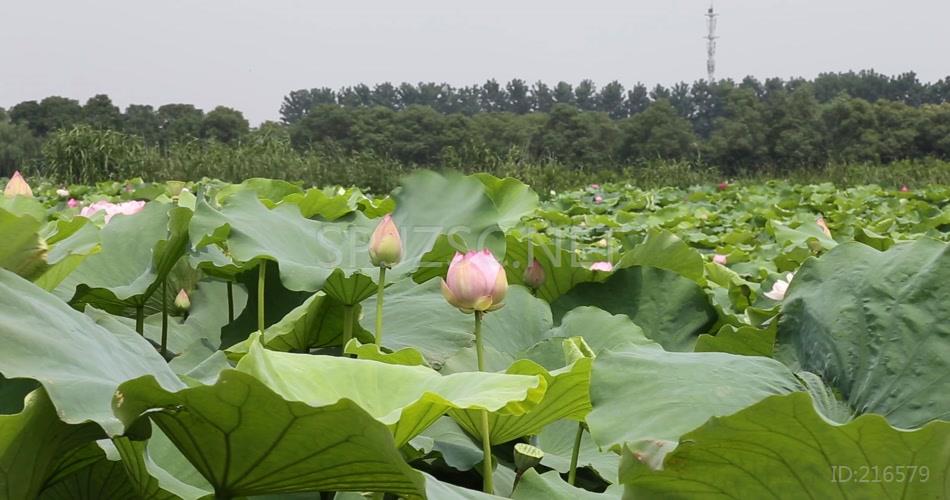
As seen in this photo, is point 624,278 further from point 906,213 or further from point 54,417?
point 906,213

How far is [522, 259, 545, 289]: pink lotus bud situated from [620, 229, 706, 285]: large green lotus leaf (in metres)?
0.09

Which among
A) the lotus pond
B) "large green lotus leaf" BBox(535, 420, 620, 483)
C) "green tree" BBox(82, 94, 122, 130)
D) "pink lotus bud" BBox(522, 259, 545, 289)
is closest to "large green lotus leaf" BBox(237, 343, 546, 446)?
the lotus pond

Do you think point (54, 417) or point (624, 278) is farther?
point (624, 278)

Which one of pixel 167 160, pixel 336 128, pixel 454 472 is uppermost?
pixel 454 472

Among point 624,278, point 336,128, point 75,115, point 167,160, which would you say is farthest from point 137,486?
point 336,128

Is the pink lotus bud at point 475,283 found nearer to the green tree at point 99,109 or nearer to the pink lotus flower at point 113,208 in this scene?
the pink lotus flower at point 113,208

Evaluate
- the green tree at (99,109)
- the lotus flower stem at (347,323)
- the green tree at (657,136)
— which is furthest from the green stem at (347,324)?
the green tree at (657,136)

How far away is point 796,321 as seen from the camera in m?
0.60

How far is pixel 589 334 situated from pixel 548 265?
0.74ft

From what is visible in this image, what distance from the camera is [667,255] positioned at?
0.99 metres

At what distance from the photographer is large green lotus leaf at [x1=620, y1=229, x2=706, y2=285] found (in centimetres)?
98

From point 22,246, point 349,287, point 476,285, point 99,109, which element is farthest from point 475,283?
point 99,109

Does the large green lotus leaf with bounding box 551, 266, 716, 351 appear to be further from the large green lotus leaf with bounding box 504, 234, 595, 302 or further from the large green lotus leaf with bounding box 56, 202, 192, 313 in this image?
the large green lotus leaf with bounding box 56, 202, 192, 313

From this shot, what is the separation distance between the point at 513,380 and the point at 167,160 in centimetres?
960
